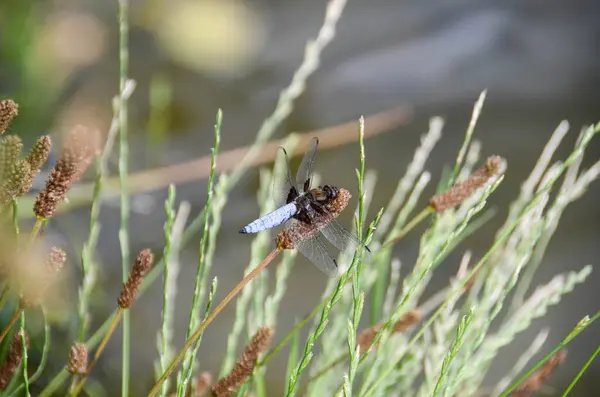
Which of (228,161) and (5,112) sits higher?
(228,161)

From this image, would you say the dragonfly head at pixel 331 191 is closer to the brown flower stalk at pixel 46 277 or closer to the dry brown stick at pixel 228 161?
the brown flower stalk at pixel 46 277

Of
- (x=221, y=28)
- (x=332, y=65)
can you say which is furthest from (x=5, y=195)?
(x=332, y=65)

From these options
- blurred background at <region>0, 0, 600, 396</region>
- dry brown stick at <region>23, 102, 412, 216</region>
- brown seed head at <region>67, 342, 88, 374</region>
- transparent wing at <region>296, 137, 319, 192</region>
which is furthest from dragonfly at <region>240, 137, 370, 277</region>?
blurred background at <region>0, 0, 600, 396</region>

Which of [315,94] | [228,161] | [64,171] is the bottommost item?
[64,171]

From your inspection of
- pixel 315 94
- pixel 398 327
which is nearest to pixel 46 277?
pixel 398 327

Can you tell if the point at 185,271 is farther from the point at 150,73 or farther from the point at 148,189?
the point at 150,73

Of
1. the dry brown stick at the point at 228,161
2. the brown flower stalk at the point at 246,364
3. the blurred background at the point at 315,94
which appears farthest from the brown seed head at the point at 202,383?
the blurred background at the point at 315,94

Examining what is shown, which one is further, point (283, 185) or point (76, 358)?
point (283, 185)

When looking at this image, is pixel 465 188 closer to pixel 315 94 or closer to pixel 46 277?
pixel 46 277
